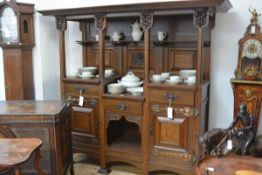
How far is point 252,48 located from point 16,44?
9.03 feet

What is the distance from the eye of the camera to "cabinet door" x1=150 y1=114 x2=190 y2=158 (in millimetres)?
2867

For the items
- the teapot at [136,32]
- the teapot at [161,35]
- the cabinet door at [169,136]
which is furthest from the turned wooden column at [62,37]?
the cabinet door at [169,136]

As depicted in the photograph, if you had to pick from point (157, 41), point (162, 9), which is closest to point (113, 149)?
point (157, 41)

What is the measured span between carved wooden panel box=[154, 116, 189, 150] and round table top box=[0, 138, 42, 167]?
1.22 m

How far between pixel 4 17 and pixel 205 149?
9.43 ft

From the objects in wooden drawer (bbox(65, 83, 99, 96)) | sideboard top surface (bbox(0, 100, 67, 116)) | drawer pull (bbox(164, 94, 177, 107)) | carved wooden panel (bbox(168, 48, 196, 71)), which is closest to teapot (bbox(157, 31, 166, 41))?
carved wooden panel (bbox(168, 48, 196, 71))

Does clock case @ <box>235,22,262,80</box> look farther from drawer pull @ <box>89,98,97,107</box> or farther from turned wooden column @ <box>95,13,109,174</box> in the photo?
drawer pull @ <box>89,98,97,107</box>

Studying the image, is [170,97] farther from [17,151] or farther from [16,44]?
[16,44]

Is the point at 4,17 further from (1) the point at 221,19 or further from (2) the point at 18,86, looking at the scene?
(1) the point at 221,19

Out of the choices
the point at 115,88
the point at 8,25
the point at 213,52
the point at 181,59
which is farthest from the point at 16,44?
the point at 213,52

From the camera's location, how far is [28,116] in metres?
2.54

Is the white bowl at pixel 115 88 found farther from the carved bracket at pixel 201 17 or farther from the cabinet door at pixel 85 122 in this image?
the carved bracket at pixel 201 17

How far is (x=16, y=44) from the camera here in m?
3.54

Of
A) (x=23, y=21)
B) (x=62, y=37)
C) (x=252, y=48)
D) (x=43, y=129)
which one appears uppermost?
(x=23, y=21)
